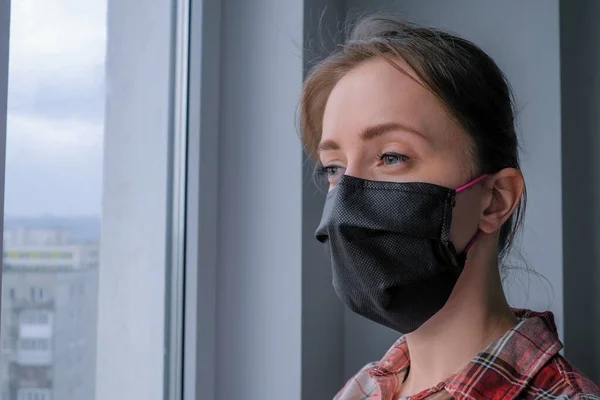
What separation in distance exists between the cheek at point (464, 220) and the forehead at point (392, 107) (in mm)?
95

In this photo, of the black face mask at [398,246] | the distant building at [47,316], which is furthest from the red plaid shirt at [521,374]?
the distant building at [47,316]

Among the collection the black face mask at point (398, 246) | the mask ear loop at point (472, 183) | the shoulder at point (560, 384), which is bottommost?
the shoulder at point (560, 384)

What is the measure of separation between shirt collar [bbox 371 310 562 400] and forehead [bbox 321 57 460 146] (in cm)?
31

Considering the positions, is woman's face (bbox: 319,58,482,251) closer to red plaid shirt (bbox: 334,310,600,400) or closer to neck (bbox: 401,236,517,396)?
neck (bbox: 401,236,517,396)

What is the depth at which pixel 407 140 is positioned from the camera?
36.0 inches

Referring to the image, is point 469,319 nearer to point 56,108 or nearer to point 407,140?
point 407,140

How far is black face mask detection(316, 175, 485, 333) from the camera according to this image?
0.90 meters

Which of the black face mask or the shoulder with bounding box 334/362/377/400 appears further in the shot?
the shoulder with bounding box 334/362/377/400

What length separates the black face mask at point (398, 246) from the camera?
90 cm

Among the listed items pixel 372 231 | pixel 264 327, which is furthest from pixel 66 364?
pixel 372 231

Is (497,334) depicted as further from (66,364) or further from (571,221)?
(571,221)

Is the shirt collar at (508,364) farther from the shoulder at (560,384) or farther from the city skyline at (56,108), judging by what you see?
the city skyline at (56,108)

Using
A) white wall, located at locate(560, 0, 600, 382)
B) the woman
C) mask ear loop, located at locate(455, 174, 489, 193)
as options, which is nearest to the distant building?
the woman

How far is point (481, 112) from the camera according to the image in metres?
0.95
